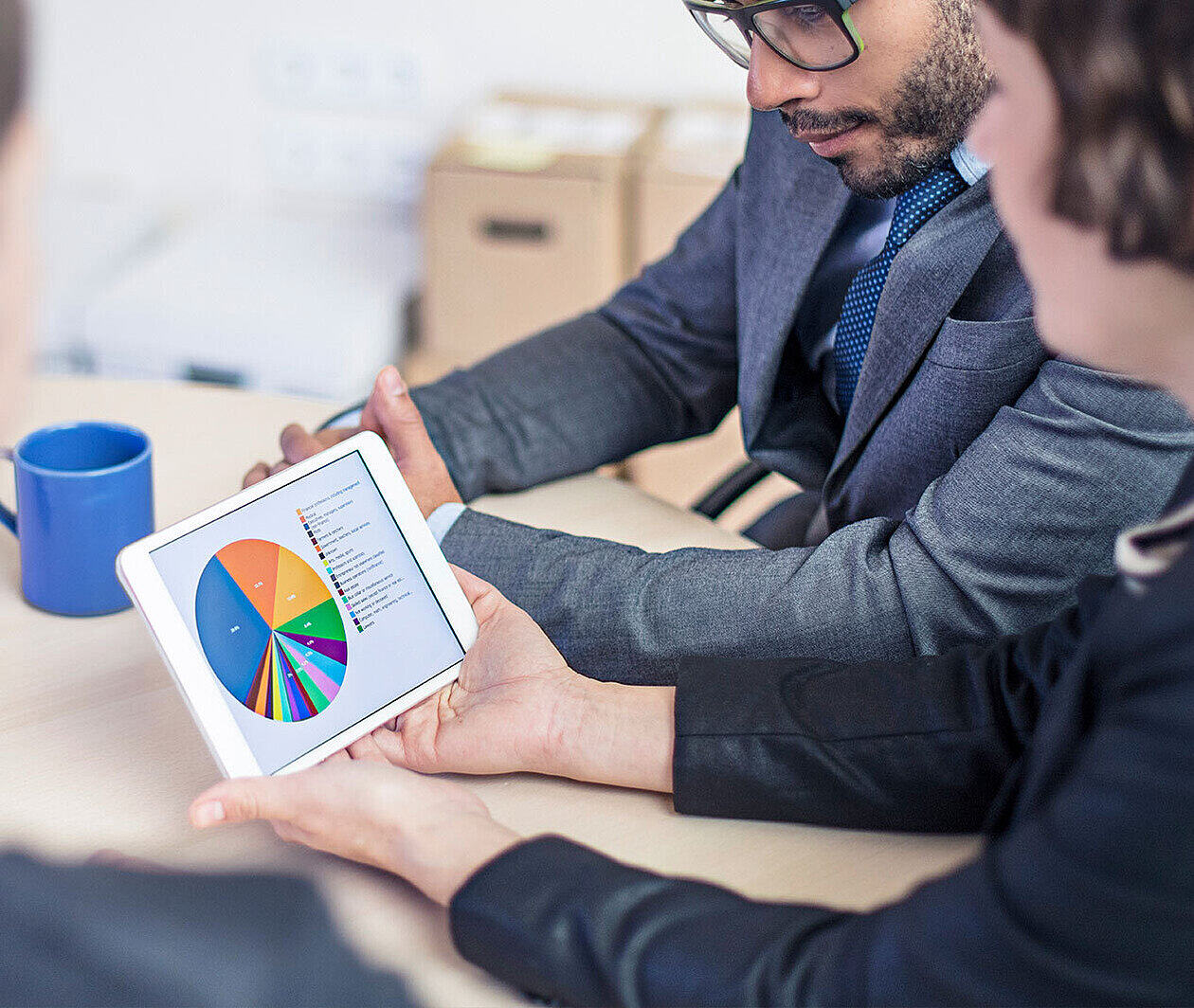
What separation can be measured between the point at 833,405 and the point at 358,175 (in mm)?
1595

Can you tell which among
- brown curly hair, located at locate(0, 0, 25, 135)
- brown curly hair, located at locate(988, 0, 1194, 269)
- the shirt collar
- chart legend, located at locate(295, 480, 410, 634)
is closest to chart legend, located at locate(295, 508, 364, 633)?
chart legend, located at locate(295, 480, 410, 634)

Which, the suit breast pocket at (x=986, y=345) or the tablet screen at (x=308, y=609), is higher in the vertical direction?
the suit breast pocket at (x=986, y=345)

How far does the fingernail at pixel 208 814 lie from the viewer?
2.31 feet

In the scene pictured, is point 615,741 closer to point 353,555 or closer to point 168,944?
point 353,555

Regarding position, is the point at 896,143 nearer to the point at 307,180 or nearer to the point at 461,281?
the point at 461,281

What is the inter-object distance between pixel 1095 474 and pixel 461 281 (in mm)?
Result: 1655

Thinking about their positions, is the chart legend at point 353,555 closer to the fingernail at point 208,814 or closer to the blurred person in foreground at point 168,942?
the fingernail at point 208,814

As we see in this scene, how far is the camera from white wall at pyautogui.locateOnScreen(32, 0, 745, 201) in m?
2.42

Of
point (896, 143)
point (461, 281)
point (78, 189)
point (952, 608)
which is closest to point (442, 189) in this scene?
point (461, 281)

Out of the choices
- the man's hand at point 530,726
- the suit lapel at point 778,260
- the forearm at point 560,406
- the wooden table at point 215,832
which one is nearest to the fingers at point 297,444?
the forearm at point 560,406

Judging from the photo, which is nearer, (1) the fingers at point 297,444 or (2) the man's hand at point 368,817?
(2) the man's hand at point 368,817

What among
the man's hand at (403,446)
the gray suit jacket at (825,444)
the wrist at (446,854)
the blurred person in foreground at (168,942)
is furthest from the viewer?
the man's hand at (403,446)

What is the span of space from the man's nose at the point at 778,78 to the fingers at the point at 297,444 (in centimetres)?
→ 50

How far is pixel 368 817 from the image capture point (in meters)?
0.71
